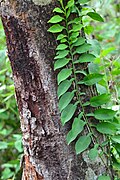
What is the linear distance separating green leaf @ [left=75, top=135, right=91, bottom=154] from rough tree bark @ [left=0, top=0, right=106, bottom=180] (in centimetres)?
3

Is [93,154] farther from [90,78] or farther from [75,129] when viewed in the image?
[90,78]

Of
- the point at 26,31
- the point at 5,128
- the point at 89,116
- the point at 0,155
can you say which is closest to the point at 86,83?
the point at 89,116

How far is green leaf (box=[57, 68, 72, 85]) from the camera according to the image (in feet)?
3.02

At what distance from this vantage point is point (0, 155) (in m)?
2.32

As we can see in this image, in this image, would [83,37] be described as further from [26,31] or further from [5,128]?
[5,128]

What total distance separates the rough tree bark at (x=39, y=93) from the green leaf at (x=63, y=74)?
28mm

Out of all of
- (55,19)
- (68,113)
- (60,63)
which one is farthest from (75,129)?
(55,19)

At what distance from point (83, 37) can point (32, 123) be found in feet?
0.85

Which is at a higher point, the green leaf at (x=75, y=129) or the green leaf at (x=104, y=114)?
the green leaf at (x=104, y=114)

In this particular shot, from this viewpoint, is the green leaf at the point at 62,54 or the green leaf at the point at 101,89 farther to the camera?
the green leaf at the point at 101,89

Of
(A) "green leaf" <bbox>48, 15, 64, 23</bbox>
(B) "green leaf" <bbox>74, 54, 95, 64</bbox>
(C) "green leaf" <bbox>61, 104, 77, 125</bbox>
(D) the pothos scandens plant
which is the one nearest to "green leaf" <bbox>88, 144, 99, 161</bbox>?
(D) the pothos scandens plant

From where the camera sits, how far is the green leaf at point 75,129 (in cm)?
93

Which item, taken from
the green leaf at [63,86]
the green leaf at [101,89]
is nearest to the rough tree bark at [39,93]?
the green leaf at [63,86]

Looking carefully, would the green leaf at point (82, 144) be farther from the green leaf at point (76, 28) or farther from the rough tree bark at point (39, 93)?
the green leaf at point (76, 28)
